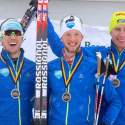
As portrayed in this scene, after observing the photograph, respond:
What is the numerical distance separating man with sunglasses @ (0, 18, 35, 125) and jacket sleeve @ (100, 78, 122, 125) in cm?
81

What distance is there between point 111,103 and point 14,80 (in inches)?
40.3

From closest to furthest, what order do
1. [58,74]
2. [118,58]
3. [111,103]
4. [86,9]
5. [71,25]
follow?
1. [111,103]
2. [58,74]
3. [71,25]
4. [118,58]
5. [86,9]

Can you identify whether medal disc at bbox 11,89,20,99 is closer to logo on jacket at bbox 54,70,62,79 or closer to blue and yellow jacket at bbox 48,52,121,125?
blue and yellow jacket at bbox 48,52,121,125

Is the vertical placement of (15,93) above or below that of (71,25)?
below

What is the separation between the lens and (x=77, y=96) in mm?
2855

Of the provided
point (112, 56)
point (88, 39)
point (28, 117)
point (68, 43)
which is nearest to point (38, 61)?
point (68, 43)

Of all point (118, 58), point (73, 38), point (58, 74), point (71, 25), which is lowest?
point (58, 74)

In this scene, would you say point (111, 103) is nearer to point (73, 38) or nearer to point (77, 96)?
point (77, 96)

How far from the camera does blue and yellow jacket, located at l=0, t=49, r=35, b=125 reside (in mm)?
2960

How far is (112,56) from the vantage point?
3.25 m

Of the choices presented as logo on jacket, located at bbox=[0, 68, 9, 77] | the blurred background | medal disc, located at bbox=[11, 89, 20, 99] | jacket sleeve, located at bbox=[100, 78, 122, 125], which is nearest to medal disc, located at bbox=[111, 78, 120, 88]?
jacket sleeve, located at bbox=[100, 78, 122, 125]

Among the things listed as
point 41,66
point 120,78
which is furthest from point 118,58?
point 41,66

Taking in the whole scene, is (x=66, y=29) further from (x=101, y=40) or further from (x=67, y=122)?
(x=101, y=40)

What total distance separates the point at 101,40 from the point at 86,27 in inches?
15.6
